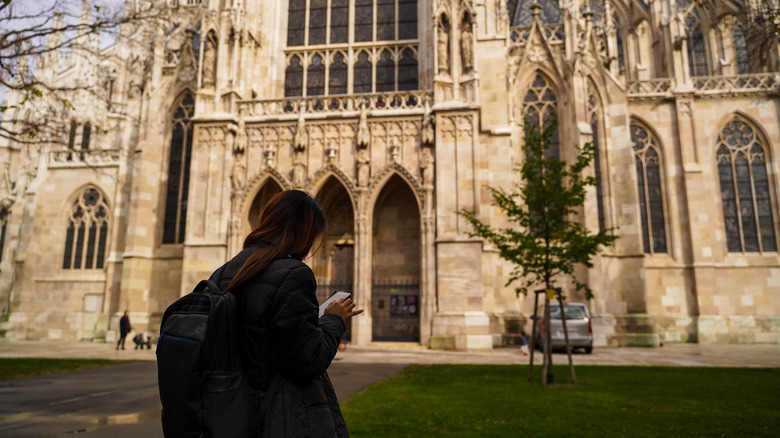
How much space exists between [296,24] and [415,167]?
9.62 meters

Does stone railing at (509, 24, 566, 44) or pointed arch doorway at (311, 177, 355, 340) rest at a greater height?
stone railing at (509, 24, 566, 44)

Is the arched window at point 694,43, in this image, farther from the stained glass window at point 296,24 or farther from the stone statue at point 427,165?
the stained glass window at point 296,24

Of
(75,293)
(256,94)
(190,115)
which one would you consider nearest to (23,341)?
(75,293)

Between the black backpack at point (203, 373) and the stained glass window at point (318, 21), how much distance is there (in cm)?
2330

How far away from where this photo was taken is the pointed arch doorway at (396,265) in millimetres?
19906

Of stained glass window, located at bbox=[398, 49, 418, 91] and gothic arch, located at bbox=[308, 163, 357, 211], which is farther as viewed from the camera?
stained glass window, located at bbox=[398, 49, 418, 91]

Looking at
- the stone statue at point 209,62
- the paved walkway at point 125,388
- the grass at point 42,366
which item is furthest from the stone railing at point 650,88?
the grass at point 42,366

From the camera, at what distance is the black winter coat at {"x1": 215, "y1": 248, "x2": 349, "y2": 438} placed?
2.04 metres

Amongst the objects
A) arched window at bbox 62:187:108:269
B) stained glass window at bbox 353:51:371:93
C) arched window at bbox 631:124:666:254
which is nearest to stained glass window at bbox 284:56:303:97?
stained glass window at bbox 353:51:371:93

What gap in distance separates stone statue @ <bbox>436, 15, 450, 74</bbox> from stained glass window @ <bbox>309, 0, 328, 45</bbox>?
6.11m

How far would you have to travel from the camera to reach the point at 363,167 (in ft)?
64.2

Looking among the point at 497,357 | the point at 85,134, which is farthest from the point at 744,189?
the point at 85,134

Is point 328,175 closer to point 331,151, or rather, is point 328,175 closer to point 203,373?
point 331,151

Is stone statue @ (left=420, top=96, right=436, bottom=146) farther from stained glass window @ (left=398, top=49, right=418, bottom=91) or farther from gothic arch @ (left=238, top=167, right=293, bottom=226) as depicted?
gothic arch @ (left=238, top=167, right=293, bottom=226)
